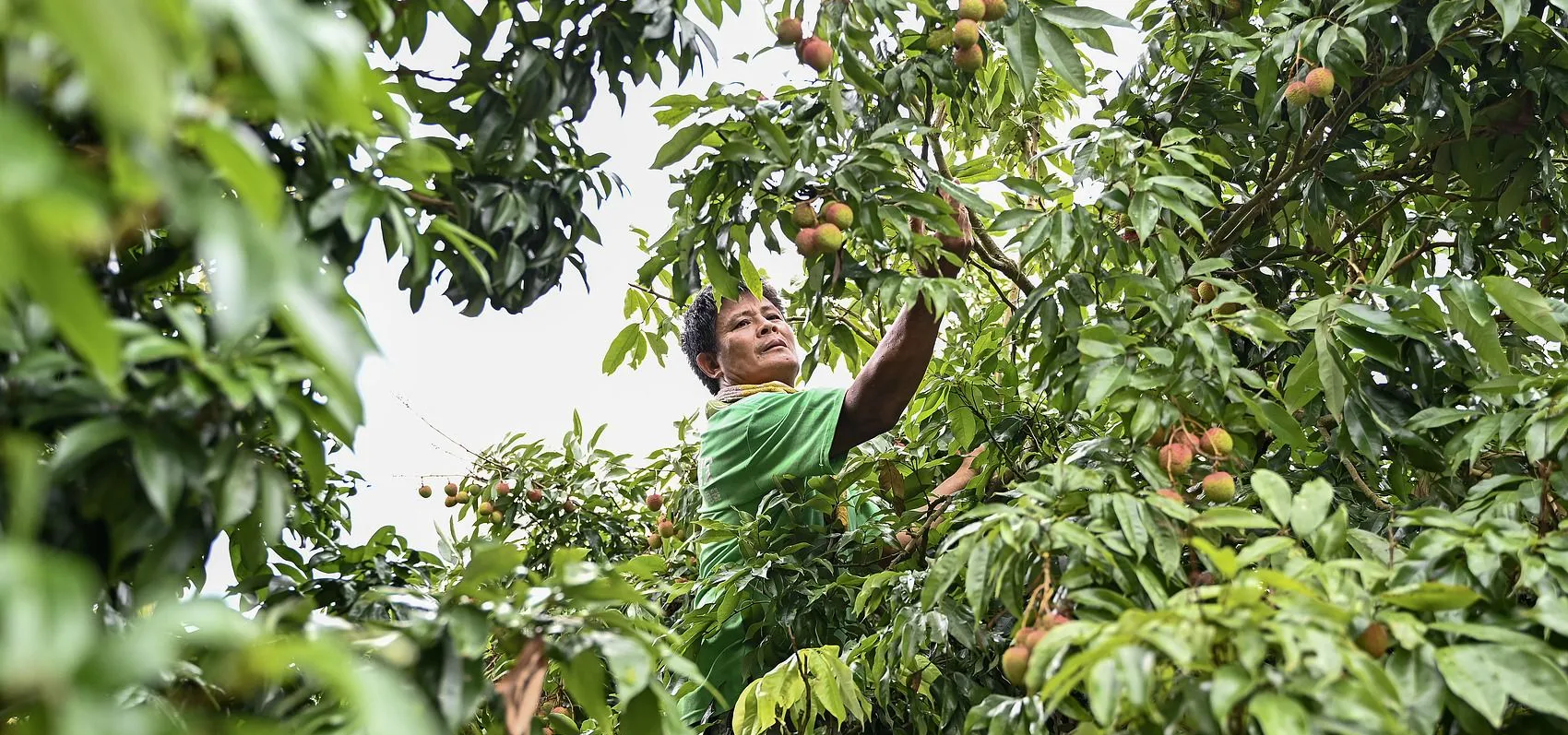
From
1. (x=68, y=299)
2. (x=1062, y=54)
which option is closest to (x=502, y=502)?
(x=1062, y=54)

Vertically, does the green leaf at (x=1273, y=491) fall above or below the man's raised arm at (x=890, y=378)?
below

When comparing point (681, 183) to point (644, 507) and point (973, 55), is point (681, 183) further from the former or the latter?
point (644, 507)

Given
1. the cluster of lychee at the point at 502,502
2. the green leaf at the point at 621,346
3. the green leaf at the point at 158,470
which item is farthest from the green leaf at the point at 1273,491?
the cluster of lychee at the point at 502,502

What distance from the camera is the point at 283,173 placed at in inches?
43.5

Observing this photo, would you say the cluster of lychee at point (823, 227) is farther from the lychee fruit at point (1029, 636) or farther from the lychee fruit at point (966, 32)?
the lychee fruit at point (1029, 636)

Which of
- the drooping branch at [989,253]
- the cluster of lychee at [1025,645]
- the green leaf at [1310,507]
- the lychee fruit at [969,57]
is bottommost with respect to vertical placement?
the green leaf at [1310,507]

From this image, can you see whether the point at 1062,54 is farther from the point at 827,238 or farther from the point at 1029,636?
the point at 1029,636

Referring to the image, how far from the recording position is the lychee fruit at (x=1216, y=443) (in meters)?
1.36

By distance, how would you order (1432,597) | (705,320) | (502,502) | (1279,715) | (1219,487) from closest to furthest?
1. (1279,715)
2. (1432,597)
3. (1219,487)
4. (705,320)
5. (502,502)

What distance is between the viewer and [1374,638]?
1.00 m

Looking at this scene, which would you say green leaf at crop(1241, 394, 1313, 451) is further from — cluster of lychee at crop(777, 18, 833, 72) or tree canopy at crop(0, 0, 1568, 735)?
cluster of lychee at crop(777, 18, 833, 72)

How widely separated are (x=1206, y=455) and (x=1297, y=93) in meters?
A: 0.60

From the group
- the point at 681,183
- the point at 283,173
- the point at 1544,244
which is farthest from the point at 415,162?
the point at 1544,244

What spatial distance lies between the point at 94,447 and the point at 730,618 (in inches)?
52.4
